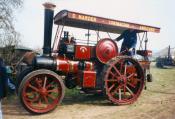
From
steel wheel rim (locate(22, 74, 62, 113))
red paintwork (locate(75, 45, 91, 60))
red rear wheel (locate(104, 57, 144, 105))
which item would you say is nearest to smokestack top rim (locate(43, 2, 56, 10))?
red paintwork (locate(75, 45, 91, 60))

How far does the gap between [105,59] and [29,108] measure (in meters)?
2.73

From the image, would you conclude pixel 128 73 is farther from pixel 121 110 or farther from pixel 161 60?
pixel 161 60

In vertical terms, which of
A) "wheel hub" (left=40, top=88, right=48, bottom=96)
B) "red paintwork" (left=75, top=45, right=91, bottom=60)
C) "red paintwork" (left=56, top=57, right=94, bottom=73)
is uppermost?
"red paintwork" (left=75, top=45, right=91, bottom=60)

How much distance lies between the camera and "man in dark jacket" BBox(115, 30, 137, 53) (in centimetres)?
935

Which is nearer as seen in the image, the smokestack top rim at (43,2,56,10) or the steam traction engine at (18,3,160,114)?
the steam traction engine at (18,3,160,114)

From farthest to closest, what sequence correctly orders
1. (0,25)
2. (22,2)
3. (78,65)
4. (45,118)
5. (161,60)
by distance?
(161,60) → (22,2) → (0,25) → (78,65) → (45,118)

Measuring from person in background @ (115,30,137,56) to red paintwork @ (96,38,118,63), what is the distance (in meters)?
0.93

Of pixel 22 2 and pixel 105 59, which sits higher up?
pixel 22 2

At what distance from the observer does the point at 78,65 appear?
809 cm

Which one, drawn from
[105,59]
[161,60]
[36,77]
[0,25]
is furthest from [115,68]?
[161,60]

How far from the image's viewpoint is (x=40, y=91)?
23.7 ft

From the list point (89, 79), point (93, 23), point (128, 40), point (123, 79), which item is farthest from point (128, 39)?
point (89, 79)

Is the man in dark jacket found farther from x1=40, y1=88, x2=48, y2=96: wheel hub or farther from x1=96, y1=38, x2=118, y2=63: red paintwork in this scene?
x1=40, y1=88, x2=48, y2=96: wheel hub

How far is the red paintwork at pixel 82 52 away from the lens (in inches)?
315
